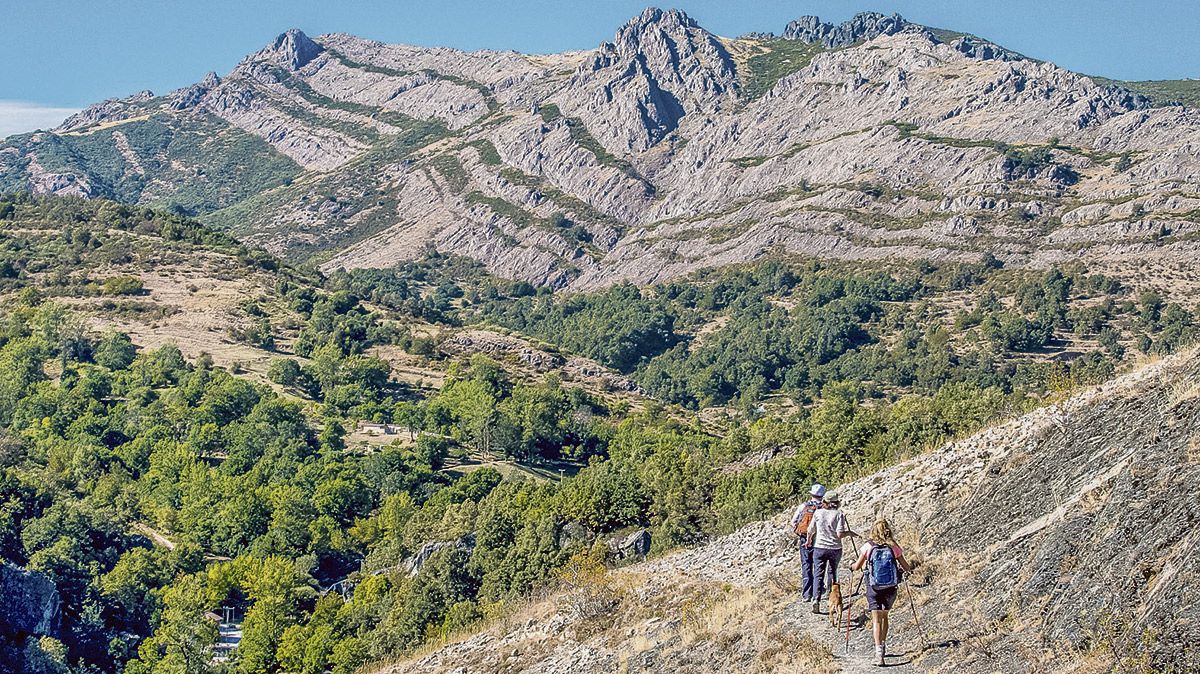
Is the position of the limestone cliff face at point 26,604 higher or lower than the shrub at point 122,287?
lower

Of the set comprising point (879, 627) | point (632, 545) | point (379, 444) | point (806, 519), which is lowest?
point (632, 545)

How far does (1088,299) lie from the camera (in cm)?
16812

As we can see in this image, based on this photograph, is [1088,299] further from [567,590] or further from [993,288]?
[567,590]

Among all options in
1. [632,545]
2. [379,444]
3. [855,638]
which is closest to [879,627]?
[855,638]

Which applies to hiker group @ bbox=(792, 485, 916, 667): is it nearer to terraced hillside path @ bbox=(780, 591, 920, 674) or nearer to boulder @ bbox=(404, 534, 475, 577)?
terraced hillside path @ bbox=(780, 591, 920, 674)

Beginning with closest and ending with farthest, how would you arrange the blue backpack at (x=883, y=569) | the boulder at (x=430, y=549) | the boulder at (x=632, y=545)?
the blue backpack at (x=883, y=569)
the boulder at (x=632, y=545)
the boulder at (x=430, y=549)

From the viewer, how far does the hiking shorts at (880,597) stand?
1606 centimetres

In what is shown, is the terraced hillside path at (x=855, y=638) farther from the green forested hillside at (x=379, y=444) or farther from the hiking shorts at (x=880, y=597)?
the green forested hillside at (x=379, y=444)

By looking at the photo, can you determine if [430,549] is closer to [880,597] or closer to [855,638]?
[855,638]

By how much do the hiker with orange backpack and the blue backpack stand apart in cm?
310

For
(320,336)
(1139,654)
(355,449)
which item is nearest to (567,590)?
(1139,654)

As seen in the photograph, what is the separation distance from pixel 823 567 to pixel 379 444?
9496cm

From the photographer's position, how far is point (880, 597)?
52.9 ft

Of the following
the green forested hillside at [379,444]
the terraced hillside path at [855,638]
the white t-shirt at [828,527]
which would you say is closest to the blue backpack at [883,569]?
the terraced hillside path at [855,638]
